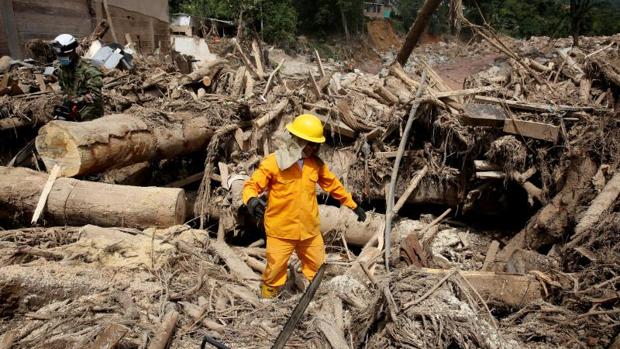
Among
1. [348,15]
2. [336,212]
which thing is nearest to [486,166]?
[336,212]

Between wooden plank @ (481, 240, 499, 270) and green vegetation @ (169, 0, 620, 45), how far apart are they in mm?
20525

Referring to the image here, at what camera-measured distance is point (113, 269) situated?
3740 millimetres

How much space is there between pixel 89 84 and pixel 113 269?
313 centimetres

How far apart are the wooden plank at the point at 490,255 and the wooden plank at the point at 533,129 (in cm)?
158

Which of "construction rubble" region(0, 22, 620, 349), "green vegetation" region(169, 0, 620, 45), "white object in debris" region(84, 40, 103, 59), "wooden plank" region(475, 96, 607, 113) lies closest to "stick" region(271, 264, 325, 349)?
"construction rubble" region(0, 22, 620, 349)

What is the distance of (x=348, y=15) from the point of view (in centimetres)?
3116

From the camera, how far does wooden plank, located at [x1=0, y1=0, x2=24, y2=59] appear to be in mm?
8398

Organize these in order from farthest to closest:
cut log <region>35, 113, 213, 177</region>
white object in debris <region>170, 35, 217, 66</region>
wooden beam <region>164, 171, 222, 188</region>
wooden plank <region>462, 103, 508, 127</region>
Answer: white object in debris <region>170, 35, 217, 66</region>, wooden beam <region>164, 171, 222, 188</region>, wooden plank <region>462, 103, 508, 127</region>, cut log <region>35, 113, 213, 177</region>

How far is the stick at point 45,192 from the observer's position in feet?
14.5

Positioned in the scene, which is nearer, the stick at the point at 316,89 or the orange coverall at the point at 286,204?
the orange coverall at the point at 286,204

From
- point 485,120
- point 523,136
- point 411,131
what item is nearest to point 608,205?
point 523,136

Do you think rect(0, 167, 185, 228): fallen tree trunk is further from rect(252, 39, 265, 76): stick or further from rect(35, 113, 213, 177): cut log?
rect(252, 39, 265, 76): stick

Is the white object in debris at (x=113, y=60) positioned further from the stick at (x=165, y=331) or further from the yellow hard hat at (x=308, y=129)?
the stick at (x=165, y=331)

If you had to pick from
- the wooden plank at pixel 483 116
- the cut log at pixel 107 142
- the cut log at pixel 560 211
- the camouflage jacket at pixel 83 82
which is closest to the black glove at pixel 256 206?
the cut log at pixel 107 142
